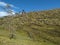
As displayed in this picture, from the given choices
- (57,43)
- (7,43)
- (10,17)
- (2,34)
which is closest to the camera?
(7,43)

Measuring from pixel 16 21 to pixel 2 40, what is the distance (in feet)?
29.7

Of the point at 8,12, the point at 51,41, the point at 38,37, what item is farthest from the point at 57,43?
the point at 8,12

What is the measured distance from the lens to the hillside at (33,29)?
21.3 m

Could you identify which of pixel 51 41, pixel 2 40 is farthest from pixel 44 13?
pixel 2 40

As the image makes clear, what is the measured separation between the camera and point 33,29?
25.6 metres

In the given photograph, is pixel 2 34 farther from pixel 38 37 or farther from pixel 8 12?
pixel 8 12

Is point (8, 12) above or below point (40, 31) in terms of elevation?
above

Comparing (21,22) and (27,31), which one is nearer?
(27,31)

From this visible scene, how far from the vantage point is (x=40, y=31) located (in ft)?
81.6

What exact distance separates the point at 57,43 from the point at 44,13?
1155 centimetres

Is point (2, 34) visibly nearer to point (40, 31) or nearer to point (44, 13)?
point (40, 31)

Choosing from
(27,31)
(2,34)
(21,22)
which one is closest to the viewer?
(2,34)

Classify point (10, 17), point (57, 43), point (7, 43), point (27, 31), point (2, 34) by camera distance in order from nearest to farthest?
point (7, 43) → point (57, 43) → point (2, 34) → point (27, 31) → point (10, 17)

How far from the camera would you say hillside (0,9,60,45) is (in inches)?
840
